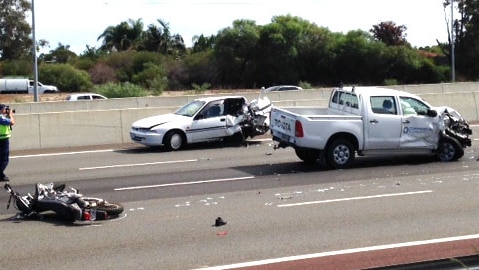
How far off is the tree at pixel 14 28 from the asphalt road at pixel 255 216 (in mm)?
60476

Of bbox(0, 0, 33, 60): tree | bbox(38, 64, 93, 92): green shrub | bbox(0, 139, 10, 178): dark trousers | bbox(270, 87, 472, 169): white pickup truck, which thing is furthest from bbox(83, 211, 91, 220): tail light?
bbox(0, 0, 33, 60): tree

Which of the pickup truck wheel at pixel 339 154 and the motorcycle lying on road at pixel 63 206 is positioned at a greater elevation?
the pickup truck wheel at pixel 339 154

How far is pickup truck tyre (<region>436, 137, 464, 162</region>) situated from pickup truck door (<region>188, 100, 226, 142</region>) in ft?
21.3

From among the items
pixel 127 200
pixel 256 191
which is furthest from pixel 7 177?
pixel 256 191

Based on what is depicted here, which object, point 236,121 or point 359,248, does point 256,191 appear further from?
point 236,121

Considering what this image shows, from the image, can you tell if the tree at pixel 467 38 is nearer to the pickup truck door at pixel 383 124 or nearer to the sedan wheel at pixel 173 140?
the sedan wheel at pixel 173 140

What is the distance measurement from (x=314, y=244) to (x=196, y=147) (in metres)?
12.7

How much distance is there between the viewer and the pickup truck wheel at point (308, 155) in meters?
17.2

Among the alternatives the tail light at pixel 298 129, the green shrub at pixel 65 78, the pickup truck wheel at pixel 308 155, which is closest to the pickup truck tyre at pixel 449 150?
the pickup truck wheel at pixel 308 155

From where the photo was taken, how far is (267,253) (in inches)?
344

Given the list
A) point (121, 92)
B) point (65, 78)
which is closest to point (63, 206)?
point (121, 92)

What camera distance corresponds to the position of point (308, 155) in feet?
56.9

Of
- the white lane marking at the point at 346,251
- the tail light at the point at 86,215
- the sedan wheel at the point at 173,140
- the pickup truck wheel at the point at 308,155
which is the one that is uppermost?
the sedan wheel at the point at 173,140

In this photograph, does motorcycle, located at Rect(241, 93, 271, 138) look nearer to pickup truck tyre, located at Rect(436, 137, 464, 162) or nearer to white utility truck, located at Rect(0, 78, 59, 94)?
pickup truck tyre, located at Rect(436, 137, 464, 162)
